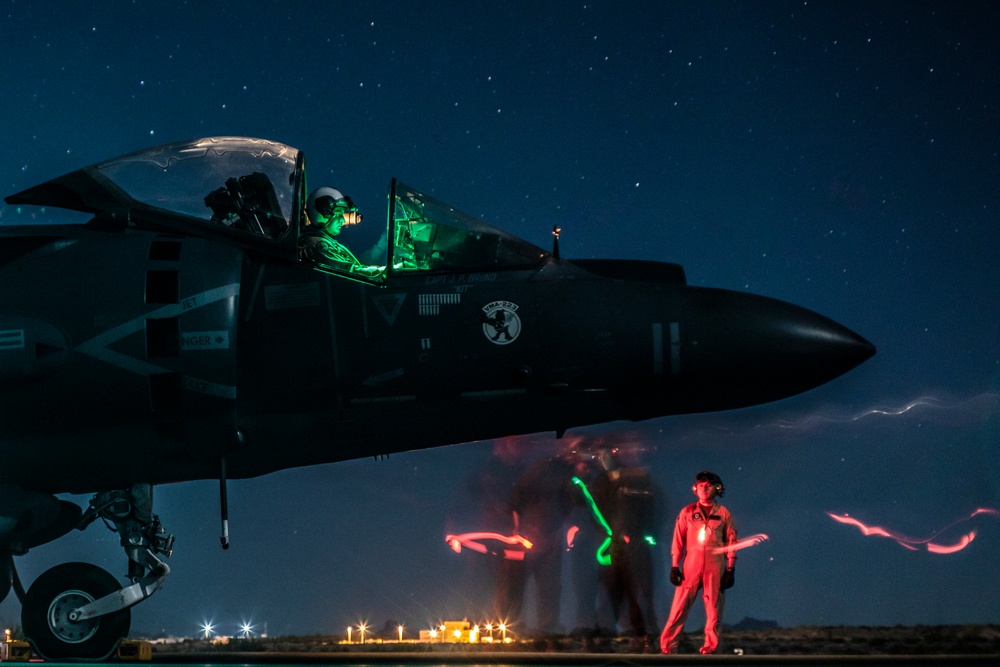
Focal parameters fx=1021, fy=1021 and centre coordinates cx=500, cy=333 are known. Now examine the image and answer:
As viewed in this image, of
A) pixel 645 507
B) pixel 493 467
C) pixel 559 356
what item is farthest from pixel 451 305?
pixel 493 467

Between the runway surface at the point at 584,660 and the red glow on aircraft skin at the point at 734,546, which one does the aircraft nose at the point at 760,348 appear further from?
the runway surface at the point at 584,660

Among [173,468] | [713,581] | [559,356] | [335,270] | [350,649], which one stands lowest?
[350,649]

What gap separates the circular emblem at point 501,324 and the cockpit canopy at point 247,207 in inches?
14.6

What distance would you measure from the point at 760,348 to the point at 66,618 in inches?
199

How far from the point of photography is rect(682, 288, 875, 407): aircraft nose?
6.86 metres

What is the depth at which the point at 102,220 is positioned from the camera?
6938 mm

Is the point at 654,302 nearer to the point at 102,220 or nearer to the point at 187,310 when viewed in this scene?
the point at 187,310

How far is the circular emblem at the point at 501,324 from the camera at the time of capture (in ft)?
22.6

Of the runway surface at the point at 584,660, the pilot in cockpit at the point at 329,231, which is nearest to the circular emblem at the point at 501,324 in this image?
the pilot in cockpit at the point at 329,231

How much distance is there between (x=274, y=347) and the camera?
6961mm

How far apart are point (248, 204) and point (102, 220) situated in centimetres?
98

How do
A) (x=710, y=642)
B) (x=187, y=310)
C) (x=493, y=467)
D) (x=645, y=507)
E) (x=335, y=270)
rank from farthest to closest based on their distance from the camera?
(x=493, y=467)
(x=645, y=507)
(x=710, y=642)
(x=335, y=270)
(x=187, y=310)

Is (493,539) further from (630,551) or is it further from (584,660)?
(584,660)

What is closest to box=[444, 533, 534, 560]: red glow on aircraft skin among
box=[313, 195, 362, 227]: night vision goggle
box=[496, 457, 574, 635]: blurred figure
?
box=[496, 457, 574, 635]: blurred figure
